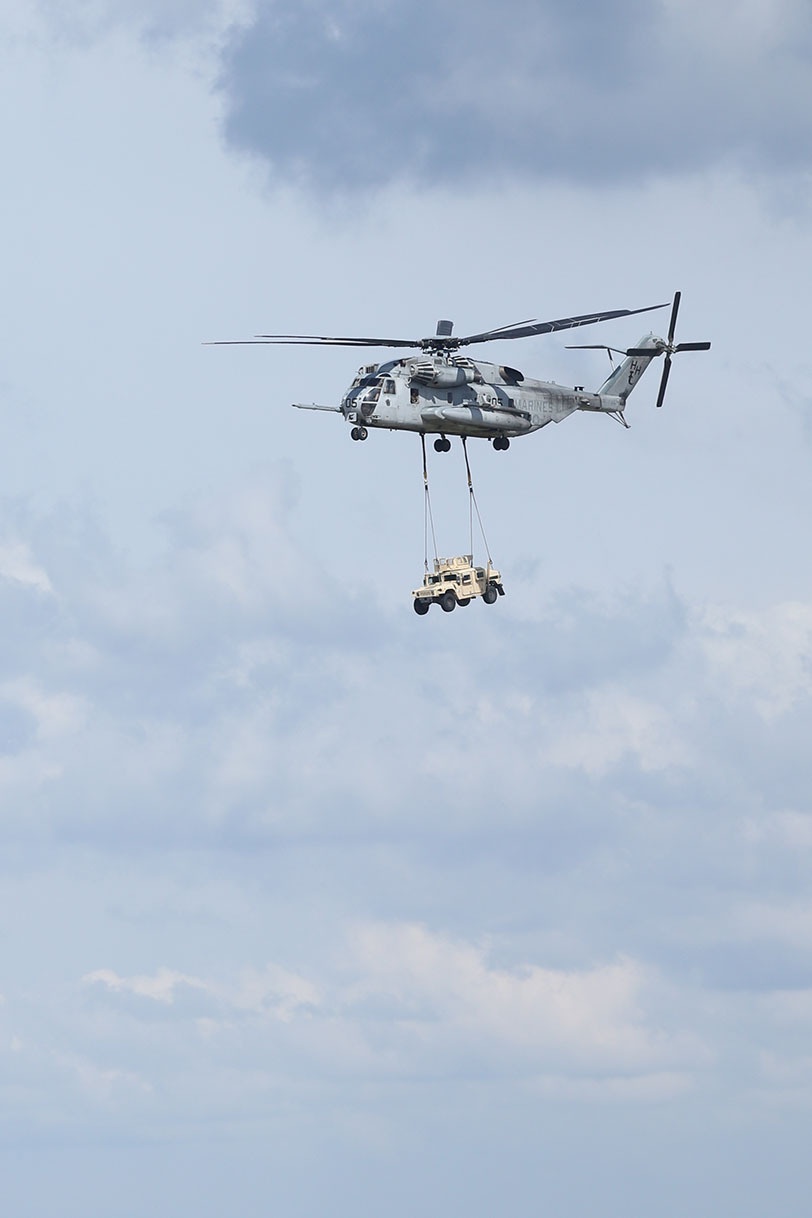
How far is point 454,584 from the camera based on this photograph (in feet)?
437

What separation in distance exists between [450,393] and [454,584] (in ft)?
41.0

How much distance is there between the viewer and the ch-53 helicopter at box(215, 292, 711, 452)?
405 feet

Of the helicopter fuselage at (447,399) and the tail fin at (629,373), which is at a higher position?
the tail fin at (629,373)

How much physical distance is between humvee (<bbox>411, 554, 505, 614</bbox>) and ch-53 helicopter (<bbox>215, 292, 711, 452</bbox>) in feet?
25.5

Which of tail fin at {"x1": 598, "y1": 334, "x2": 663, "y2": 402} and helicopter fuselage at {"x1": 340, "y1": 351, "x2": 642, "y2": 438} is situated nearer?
helicopter fuselage at {"x1": 340, "y1": 351, "x2": 642, "y2": 438}

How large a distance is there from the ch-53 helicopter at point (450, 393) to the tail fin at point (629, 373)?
7.06m

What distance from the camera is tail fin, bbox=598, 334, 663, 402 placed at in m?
143

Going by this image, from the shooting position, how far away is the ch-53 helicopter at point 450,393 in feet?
405

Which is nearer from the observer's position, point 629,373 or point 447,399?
point 447,399

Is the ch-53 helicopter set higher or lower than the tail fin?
lower

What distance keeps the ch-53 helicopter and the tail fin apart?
7056 millimetres

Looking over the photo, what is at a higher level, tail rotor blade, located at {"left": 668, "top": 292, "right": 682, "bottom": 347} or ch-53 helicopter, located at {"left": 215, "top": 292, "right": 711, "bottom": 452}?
tail rotor blade, located at {"left": 668, "top": 292, "right": 682, "bottom": 347}

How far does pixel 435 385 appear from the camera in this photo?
Result: 126 metres

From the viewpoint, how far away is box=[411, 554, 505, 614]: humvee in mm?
133125
